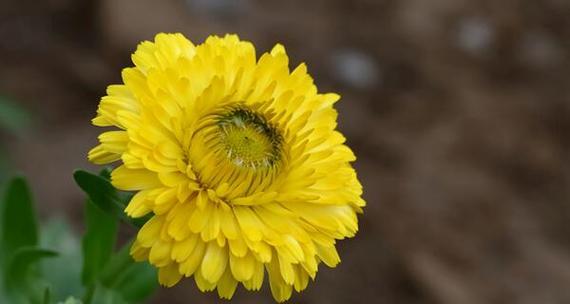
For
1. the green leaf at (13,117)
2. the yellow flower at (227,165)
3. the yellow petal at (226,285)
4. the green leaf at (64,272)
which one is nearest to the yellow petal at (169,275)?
the yellow flower at (227,165)

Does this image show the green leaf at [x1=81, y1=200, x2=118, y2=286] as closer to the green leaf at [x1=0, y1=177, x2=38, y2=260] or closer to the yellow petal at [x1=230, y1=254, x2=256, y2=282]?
the green leaf at [x1=0, y1=177, x2=38, y2=260]

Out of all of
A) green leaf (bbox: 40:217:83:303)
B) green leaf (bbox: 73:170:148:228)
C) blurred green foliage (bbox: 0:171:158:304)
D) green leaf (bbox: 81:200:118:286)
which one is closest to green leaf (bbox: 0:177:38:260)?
blurred green foliage (bbox: 0:171:158:304)

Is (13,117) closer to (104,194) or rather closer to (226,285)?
(104,194)

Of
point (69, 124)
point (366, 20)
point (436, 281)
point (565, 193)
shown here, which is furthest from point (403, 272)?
point (69, 124)

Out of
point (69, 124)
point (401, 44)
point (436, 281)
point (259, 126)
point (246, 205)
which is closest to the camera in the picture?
point (246, 205)

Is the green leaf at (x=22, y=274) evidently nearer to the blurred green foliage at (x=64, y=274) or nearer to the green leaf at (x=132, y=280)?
the blurred green foliage at (x=64, y=274)

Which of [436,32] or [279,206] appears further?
[436,32]

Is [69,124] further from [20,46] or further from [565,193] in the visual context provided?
[565,193]
